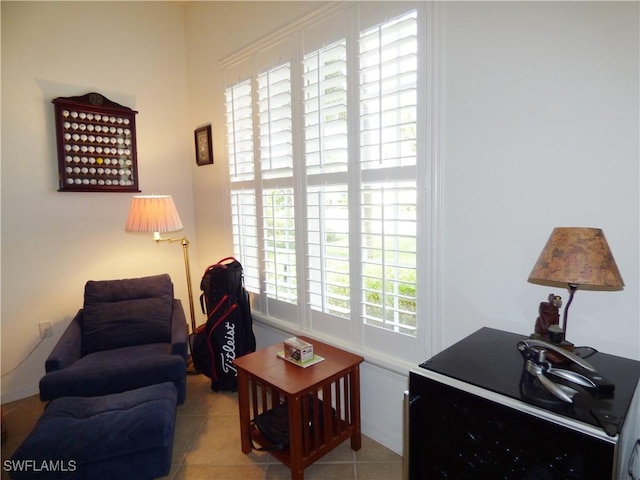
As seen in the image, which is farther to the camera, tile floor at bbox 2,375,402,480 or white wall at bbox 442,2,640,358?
tile floor at bbox 2,375,402,480

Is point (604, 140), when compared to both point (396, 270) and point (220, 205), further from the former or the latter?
point (220, 205)

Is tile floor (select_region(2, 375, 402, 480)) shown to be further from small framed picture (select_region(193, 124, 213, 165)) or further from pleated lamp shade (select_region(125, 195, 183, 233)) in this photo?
small framed picture (select_region(193, 124, 213, 165))

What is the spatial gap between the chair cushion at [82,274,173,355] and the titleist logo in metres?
0.41

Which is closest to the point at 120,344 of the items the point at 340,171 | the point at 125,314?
the point at 125,314

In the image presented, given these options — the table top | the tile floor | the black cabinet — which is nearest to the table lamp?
the black cabinet

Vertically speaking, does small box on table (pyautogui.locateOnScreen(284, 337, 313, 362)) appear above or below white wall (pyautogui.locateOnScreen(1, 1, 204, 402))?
below

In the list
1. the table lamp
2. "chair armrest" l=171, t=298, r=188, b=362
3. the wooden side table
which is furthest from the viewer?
"chair armrest" l=171, t=298, r=188, b=362

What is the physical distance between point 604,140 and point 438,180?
579 millimetres

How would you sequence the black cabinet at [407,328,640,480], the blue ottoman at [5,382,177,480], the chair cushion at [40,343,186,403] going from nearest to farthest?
the black cabinet at [407,328,640,480], the blue ottoman at [5,382,177,480], the chair cushion at [40,343,186,403]

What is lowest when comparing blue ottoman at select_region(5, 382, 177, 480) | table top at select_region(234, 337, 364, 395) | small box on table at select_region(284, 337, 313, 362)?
blue ottoman at select_region(5, 382, 177, 480)

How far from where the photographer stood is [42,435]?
148 centimetres

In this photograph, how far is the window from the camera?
169 cm

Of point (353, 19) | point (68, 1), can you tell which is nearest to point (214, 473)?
point (353, 19)

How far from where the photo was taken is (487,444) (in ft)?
3.19
